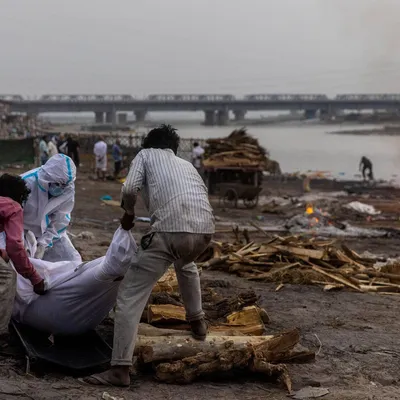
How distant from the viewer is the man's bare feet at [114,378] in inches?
187

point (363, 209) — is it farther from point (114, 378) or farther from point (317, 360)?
point (114, 378)

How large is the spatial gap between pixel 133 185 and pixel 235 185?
660 inches

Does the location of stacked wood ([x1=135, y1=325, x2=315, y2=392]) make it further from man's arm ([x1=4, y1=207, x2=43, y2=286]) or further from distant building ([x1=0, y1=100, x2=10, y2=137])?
distant building ([x1=0, y1=100, x2=10, y2=137])

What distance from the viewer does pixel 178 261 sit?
4.92 m

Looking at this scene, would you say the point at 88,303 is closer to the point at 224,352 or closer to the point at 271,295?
the point at 224,352

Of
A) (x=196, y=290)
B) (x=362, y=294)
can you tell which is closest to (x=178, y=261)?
(x=196, y=290)

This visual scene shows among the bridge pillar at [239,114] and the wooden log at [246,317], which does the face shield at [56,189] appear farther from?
the bridge pillar at [239,114]

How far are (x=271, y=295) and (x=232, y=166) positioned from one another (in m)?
14.5

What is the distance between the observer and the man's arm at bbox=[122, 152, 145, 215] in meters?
4.73

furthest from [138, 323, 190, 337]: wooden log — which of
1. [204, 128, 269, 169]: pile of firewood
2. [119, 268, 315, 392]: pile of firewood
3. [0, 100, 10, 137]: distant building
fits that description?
[0, 100, 10, 137]: distant building

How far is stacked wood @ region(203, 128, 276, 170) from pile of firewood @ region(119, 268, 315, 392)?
1648 centimetres

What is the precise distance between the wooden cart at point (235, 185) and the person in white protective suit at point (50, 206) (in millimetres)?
14852

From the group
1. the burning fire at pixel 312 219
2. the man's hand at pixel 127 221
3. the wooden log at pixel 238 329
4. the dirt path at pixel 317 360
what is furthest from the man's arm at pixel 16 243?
the burning fire at pixel 312 219

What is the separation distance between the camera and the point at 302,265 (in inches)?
374
